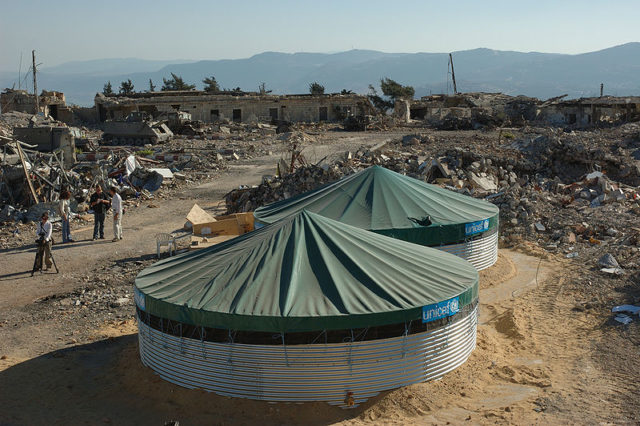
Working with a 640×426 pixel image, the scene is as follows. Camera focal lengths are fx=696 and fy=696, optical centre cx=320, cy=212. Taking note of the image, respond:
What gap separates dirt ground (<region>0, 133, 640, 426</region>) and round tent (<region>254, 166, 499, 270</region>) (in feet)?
2.77

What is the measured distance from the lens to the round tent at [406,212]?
1345 cm

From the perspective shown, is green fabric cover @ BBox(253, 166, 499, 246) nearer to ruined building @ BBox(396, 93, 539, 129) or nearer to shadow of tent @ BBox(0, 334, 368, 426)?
shadow of tent @ BBox(0, 334, 368, 426)

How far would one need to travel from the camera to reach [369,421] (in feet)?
26.3

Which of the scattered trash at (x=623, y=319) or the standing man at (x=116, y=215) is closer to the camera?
the scattered trash at (x=623, y=319)

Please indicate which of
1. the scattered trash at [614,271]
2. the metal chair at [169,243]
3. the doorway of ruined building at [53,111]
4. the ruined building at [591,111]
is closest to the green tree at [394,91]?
the ruined building at [591,111]

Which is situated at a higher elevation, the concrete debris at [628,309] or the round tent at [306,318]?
the round tent at [306,318]

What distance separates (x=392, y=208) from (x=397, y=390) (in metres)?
5.89

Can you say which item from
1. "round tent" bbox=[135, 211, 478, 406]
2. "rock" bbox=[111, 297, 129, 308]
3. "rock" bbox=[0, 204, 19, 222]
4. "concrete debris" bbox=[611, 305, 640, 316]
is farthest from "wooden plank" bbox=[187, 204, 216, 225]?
"concrete debris" bbox=[611, 305, 640, 316]

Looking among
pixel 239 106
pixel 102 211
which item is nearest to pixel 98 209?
pixel 102 211

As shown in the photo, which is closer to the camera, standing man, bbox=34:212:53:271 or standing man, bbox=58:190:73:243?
standing man, bbox=34:212:53:271

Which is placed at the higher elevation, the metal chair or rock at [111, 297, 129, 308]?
the metal chair

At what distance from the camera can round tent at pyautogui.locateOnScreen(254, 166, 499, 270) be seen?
1345cm

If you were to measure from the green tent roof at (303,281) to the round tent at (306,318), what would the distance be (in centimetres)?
2

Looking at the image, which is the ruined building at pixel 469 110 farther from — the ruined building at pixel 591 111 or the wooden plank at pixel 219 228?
the wooden plank at pixel 219 228
